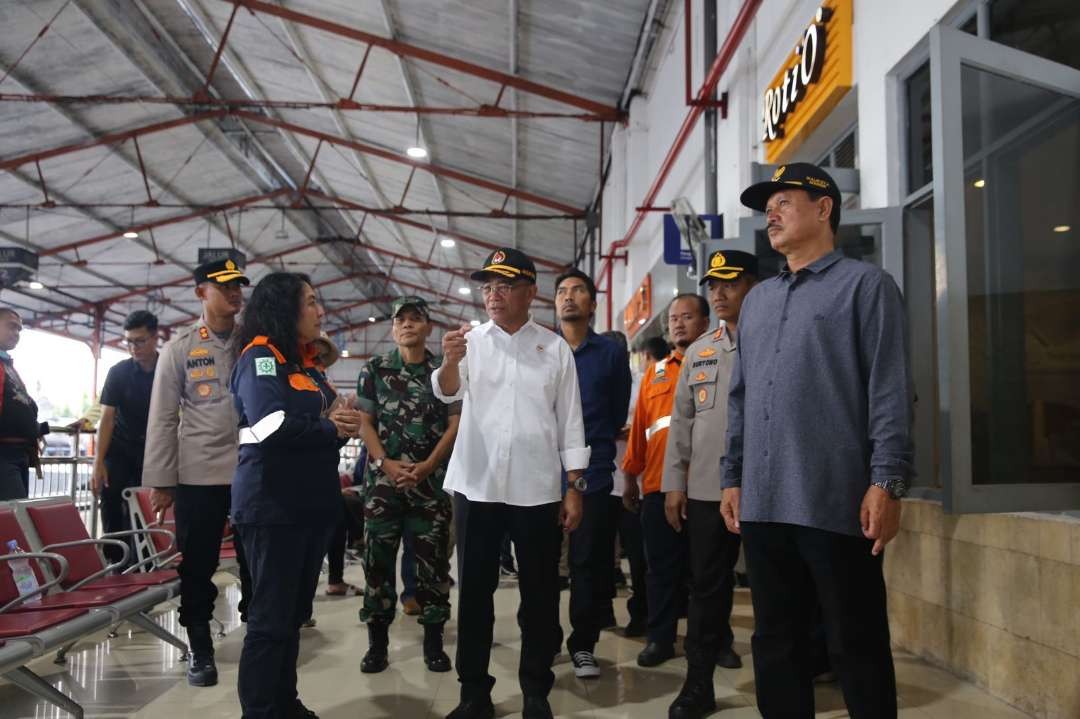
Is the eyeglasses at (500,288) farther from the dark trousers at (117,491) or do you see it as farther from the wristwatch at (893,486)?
the dark trousers at (117,491)

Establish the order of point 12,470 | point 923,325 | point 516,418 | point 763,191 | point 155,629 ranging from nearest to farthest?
point 763,191, point 516,418, point 155,629, point 923,325, point 12,470

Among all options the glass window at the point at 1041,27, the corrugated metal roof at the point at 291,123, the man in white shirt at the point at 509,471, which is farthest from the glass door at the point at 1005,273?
the corrugated metal roof at the point at 291,123

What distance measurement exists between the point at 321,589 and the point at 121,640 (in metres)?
1.79

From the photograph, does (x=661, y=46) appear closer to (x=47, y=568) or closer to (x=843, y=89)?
(x=843, y=89)

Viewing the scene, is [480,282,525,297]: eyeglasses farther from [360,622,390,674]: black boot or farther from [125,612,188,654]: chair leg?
[125,612,188,654]: chair leg

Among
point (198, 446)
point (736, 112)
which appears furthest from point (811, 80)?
point (198, 446)

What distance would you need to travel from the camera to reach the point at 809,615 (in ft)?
7.19

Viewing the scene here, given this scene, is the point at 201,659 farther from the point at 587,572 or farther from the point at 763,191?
the point at 763,191

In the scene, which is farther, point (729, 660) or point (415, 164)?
point (415, 164)

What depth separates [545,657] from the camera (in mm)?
2918

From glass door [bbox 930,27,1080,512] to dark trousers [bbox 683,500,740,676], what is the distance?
773 millimetres

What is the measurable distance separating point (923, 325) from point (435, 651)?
2.73m

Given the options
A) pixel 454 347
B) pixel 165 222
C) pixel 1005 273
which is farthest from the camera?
pixel 165 222

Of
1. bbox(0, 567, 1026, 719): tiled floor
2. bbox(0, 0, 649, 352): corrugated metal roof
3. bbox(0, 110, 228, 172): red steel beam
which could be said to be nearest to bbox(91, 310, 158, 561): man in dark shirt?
bbox(0, 567, 1026, 719): tiled floor
